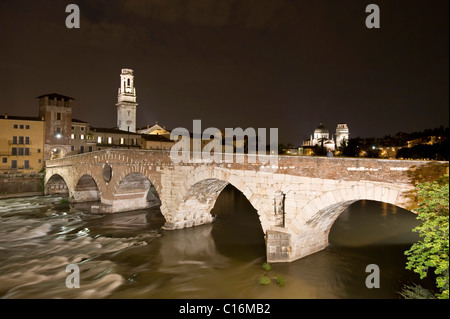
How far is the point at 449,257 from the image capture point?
7.86m

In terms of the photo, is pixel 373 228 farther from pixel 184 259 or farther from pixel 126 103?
pixel 126 103

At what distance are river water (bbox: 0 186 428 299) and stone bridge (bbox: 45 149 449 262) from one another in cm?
104

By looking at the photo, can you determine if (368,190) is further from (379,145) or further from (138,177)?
(379,145)

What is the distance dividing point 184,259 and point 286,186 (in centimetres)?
626

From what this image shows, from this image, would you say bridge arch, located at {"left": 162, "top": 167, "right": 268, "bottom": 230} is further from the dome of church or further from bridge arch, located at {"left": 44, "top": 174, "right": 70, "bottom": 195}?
the dome of church

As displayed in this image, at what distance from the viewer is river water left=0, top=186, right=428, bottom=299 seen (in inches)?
464

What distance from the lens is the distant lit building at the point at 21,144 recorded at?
1608 inches

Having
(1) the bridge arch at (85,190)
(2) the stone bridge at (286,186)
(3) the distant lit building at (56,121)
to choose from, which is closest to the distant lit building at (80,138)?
(3) the distant lit building at (56,121)

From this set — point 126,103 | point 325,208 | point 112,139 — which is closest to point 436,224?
point 325,208

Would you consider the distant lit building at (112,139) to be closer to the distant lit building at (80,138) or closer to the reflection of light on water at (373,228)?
the distant lit building at (80,138)

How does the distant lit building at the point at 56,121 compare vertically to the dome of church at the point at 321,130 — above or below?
below

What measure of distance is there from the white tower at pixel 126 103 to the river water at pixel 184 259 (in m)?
42.5
